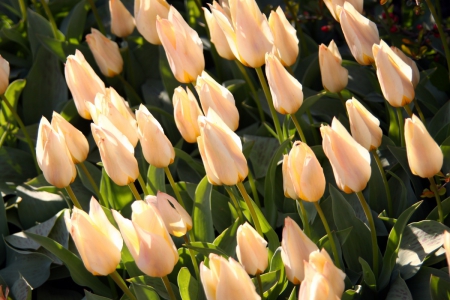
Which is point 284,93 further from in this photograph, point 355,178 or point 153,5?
point 153,5

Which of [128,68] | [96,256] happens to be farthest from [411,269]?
[128,68]

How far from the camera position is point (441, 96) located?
1.94 meters

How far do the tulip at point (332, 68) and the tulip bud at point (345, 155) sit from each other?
42cm

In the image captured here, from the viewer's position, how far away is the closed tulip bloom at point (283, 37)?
147cm

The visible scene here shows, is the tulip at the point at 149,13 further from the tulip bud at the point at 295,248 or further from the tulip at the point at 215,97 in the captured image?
the tulip bud at the point at 295,248

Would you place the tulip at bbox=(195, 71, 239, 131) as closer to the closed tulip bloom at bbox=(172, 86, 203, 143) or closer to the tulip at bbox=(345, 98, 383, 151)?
the closed tulip bloom at bbox=(172, 86, 203, 143)

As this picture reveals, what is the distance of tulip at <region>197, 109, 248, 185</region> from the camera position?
3.76ft

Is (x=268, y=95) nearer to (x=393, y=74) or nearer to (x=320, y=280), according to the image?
(x=393, y=74)

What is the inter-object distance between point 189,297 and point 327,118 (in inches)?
32.6

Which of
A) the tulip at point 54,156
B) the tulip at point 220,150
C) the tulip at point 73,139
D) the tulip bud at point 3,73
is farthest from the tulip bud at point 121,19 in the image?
the tulip at point 220,150

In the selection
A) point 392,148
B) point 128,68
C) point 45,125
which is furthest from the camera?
point 128,68


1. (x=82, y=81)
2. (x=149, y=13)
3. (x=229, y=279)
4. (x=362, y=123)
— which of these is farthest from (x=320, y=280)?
(x=149, y=13)

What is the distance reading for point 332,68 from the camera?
1528 millimetres

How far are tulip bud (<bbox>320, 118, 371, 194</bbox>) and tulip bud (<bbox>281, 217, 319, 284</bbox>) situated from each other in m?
0.15
